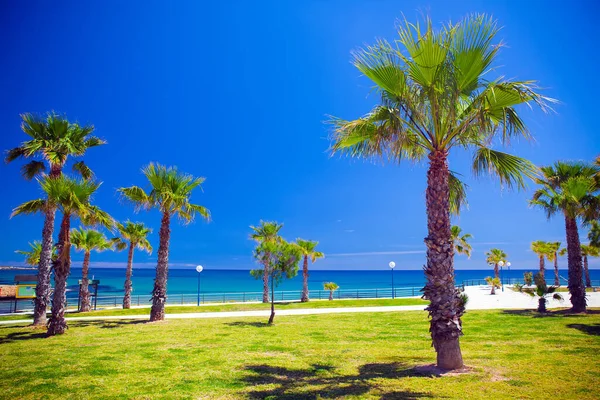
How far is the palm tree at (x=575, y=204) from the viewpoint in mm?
18097

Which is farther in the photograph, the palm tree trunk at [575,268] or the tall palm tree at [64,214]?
the palm tree trunk at [575,268]

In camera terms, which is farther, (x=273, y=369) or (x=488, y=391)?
(x=273, y=369)

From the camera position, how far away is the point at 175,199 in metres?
18.3

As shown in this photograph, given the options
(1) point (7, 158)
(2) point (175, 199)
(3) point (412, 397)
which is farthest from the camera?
(2) point (175, 199)

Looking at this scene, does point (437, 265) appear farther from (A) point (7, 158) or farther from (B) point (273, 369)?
(A) point (7, 158)

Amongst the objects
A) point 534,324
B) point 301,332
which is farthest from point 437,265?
point 534,324

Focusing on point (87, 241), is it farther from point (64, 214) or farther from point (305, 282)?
point (305, 282)

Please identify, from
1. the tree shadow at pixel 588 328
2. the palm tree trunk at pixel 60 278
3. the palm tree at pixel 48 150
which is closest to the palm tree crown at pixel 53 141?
the palm tree at pixel 48 150

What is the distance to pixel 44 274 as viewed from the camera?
53.3 feet

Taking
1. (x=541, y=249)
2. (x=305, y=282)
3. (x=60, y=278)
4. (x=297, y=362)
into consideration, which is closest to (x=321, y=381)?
(x=297, y=362)

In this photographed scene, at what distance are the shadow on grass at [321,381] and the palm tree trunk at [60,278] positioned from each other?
30.5 feet

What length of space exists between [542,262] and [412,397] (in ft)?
151

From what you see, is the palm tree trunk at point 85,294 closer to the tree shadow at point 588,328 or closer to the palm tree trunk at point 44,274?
the palm tree trunk at point 44,274

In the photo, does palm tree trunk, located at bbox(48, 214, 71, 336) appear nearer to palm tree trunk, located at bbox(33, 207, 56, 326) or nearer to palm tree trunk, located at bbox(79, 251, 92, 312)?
Answer: palm tree trunk, located at bbox(33, 207, 56, 326)
